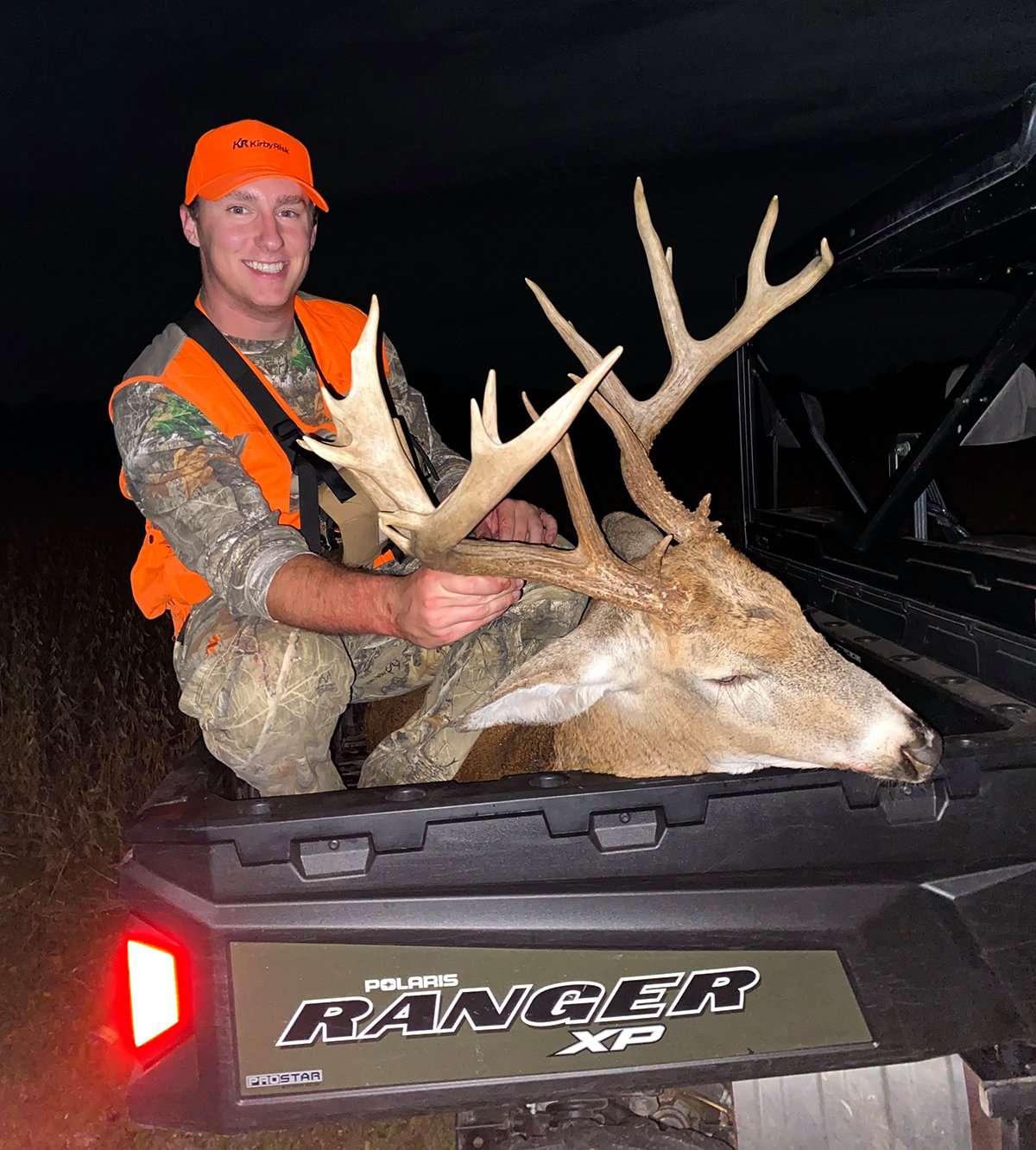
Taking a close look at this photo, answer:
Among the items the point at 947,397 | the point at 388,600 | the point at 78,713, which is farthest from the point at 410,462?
the point at 78,713

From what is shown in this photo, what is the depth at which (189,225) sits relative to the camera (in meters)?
4.03

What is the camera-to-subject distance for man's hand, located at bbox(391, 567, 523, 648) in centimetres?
256

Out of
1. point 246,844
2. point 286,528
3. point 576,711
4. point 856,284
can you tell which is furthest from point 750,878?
point 856,284

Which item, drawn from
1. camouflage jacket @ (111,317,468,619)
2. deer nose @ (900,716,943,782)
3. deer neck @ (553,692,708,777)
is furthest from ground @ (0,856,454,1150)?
deer nose @ (900,716,943,782)

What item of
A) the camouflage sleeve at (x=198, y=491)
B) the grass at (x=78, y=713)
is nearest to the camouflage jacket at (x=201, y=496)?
the camouflage sleeve at (x=198, y=491)

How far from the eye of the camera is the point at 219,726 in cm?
309

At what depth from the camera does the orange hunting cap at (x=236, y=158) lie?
12.5ft

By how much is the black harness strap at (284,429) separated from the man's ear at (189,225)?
0.55m

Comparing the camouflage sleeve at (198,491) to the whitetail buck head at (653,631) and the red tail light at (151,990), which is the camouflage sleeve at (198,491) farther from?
the red tail light at (151,990)

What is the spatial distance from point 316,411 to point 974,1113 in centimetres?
275

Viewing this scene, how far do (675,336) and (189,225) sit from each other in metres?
1.77

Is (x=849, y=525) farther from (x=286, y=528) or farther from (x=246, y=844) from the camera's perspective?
(x=246, y=844)

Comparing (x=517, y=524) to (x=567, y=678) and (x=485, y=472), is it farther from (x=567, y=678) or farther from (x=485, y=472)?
(x=485, y=472)

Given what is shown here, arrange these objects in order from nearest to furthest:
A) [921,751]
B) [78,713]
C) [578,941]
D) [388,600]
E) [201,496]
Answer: [578,941] < [921,751] < [388,600] < [201,496] < [78,713]
